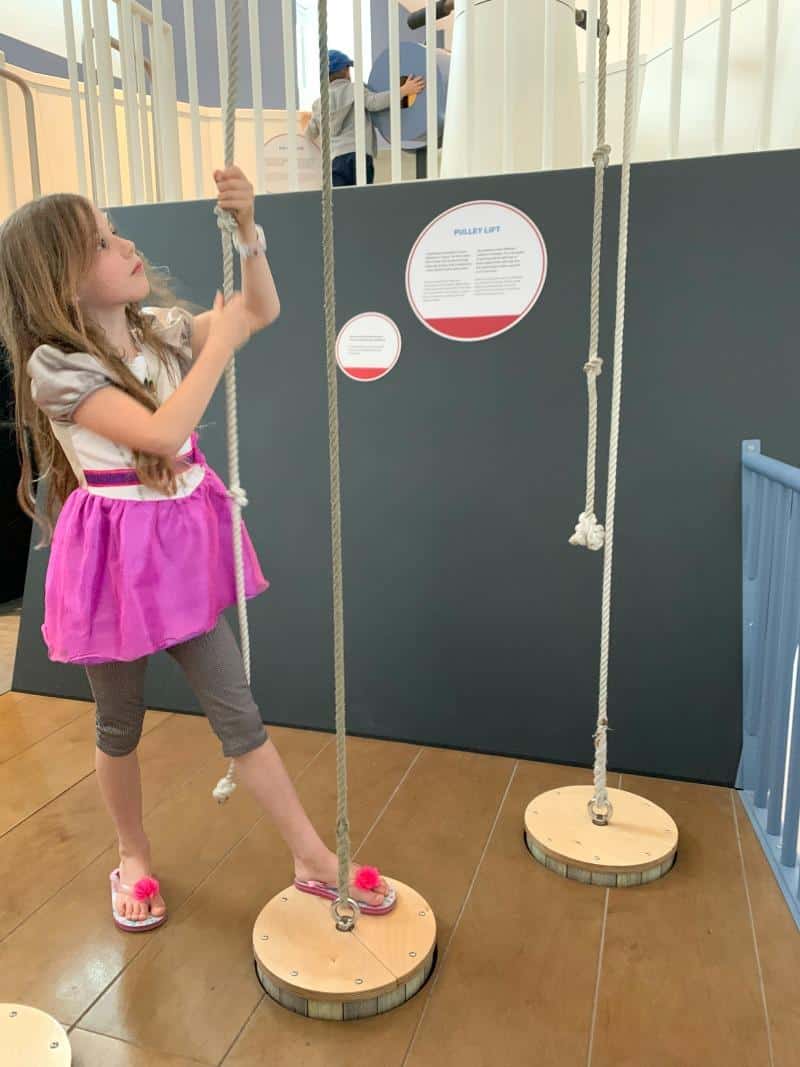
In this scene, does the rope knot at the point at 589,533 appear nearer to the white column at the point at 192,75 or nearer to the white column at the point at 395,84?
the white column at the point at 395,84

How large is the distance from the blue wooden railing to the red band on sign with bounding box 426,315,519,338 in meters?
0.57

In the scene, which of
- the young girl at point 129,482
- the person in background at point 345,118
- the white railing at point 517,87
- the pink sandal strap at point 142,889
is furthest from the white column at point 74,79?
the pink sandal strap at point 142,889

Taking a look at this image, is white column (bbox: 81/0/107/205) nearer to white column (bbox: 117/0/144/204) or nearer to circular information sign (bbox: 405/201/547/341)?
white column (bbox: 117/0/144/204)

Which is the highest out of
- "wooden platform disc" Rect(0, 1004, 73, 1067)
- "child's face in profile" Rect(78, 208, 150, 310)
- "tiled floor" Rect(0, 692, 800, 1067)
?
"child's face in profile" Rect(78, 208, 150, 310)

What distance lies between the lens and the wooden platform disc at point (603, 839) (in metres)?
1.48

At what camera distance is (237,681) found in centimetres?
133

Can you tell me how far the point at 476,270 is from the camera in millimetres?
1849

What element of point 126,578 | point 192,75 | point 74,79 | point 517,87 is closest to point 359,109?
point 517,87

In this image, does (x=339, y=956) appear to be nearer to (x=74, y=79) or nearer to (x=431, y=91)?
(x=431, y=91)

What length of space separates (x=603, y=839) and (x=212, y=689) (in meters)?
0.78

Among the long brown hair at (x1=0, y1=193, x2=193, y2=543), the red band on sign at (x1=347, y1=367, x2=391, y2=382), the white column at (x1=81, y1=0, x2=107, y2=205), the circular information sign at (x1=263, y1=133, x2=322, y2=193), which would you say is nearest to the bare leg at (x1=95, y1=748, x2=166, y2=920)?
the long brown hair at (x1=0, y1=193, x2=193, y2=543)

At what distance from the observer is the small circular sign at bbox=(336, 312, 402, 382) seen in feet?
6.33

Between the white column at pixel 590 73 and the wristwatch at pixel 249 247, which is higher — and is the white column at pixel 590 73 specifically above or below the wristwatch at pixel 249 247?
above

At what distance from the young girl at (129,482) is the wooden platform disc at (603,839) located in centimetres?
35
